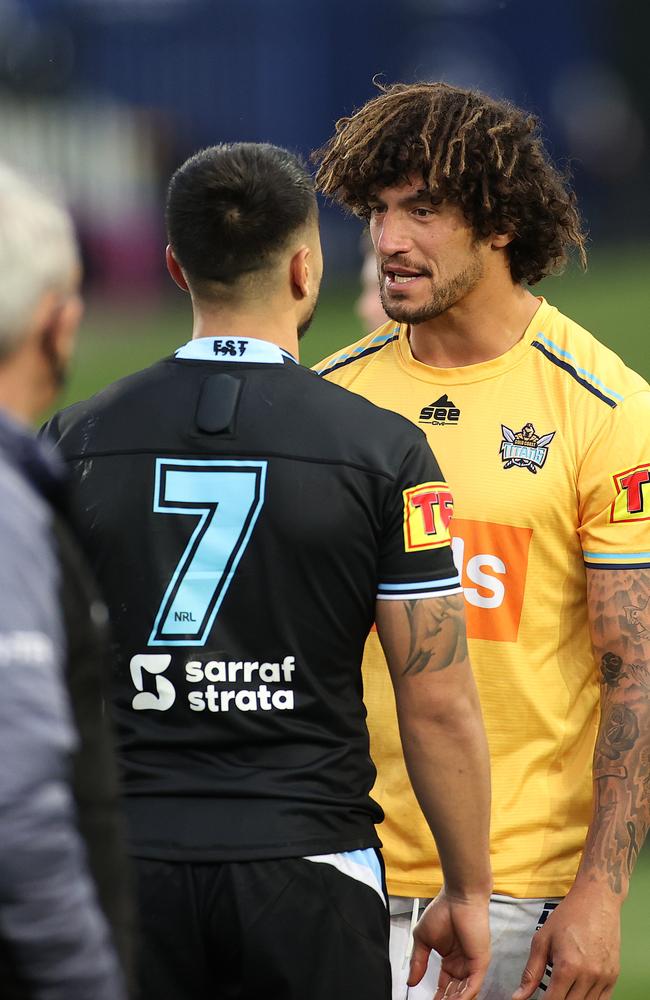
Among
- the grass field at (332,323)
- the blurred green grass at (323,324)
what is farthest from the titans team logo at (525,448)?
the blurred green grass at (323,324)

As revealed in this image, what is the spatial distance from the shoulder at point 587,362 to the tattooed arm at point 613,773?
0.38 m

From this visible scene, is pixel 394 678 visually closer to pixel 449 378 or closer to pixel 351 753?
pixel 351 753

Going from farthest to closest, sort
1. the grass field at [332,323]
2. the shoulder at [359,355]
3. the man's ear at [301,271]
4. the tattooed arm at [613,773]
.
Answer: the grass field at [332,323] → the shoulder at [359,355] → the tattooed arm at [613,773] → the man's ear at [301,271]

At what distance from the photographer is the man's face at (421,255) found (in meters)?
3.06

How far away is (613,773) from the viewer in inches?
112

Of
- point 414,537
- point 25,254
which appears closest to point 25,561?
point 25,254

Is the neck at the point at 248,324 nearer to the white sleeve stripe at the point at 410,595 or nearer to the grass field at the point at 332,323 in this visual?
the white sleeve stripe at the point at 410,595

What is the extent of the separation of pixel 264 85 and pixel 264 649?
1148cm

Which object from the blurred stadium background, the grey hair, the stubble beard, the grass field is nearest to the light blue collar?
the stubble beard

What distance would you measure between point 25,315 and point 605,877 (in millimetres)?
1673

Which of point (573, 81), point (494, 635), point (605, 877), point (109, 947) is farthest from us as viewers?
point (573, 81)

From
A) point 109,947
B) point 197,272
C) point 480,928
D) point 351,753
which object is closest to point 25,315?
point 109,947

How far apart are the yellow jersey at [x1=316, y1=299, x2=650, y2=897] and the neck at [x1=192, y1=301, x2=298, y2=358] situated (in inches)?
25.6

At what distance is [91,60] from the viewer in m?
14.0
